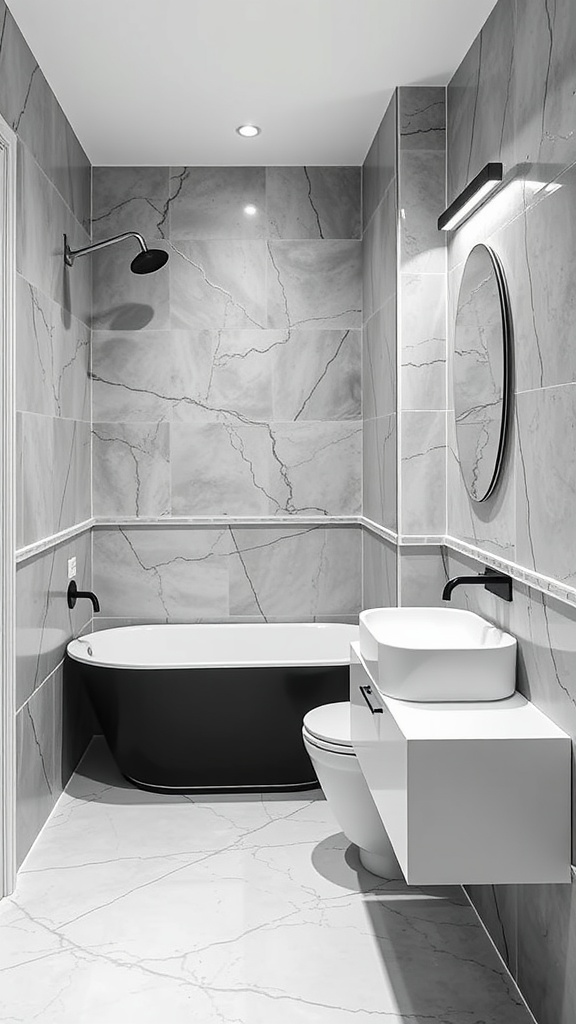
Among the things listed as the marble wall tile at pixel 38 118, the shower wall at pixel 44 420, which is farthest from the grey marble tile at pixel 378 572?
the marble wall tile at pixel 38 118

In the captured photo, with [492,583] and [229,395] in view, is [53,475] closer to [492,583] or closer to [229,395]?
[229,395]

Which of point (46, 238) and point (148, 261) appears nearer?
point (46, 238)

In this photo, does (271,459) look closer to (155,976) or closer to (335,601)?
(335,601)

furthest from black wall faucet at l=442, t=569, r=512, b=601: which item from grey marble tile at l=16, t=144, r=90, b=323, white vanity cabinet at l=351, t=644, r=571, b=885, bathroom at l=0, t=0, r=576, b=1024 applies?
grey marble tile at l=16, t=144, r=90, b=323

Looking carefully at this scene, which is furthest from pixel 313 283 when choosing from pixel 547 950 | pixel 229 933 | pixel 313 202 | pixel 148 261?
pixel 547 950

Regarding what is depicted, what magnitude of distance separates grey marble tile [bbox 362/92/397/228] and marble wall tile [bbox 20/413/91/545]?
1.62 meters

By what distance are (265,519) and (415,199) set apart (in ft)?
5.59

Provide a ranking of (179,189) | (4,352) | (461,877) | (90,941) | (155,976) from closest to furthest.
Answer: (461,877) < (155,976) < (90,941) < (4,352) < (179,189)

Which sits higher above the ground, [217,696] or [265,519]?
[265,519]

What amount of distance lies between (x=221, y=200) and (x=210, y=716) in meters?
2.41

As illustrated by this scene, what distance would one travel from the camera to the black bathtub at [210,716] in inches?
142

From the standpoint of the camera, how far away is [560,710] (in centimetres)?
217

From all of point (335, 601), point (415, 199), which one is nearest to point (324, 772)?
point (335, 601)

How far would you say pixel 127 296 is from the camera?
14.7 ft
